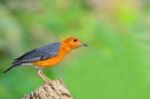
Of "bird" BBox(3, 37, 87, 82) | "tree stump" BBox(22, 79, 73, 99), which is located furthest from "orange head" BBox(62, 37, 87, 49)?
"tree stump" BBox(22, 79, 73, 99)

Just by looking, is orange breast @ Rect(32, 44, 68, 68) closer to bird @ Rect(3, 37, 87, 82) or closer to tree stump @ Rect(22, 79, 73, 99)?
bird @ Rect(3, 37, 87, 82)

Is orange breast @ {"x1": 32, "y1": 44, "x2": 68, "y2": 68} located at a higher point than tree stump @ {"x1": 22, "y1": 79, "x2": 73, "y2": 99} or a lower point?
higher

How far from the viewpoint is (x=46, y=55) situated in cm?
642

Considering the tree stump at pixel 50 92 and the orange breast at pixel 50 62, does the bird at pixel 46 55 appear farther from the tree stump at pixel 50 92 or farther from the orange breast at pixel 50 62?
the tree stump at pixel 50 92

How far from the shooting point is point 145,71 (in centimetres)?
775

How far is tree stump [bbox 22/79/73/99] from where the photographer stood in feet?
17.0

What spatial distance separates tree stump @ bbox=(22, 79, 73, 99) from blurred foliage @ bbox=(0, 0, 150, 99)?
1.93 meters

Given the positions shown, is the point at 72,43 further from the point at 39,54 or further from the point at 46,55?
the point at 39,54

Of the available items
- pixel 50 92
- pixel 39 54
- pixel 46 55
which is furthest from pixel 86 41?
pixel 50 92

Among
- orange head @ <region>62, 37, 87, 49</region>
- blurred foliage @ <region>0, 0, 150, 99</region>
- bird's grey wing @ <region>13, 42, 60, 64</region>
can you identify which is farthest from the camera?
blurred foliage @ <region>0, 0, 150, 99</region>

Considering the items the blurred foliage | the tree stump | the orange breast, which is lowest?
the tree stump

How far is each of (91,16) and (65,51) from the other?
12.5 feet

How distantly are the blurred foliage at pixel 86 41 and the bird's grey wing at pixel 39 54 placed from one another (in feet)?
3.34

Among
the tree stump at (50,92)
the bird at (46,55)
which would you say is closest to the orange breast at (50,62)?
the bird at (46,55)
